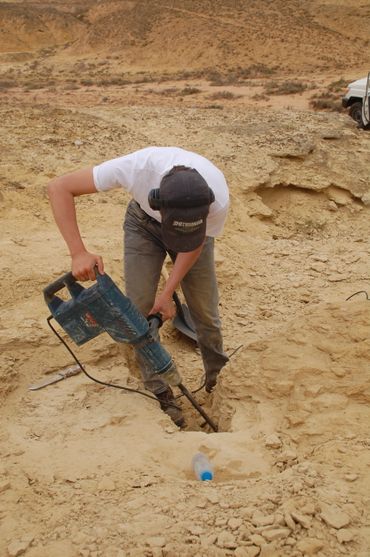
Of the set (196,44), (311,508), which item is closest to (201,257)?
(311,508)

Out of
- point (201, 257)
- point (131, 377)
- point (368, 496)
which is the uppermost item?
point (201, 257)

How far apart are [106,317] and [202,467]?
850mm

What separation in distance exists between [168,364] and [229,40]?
2249cm

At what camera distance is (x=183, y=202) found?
8.14 feet

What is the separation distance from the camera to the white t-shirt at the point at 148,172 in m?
2.79

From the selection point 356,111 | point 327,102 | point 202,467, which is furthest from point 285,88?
point 202,467

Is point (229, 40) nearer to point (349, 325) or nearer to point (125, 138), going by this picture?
point (125, 138)

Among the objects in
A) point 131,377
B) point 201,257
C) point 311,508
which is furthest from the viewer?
point 131,377

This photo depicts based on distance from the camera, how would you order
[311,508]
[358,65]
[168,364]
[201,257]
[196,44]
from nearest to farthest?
1. [311,508]
2. [168,364]
3. [201,257]
4. [358,65]
5. [196,44]

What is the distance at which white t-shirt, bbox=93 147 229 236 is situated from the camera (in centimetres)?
279

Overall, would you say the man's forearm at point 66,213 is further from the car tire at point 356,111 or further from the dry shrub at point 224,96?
the dry shrub at point 224,96

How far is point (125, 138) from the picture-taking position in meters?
6.79

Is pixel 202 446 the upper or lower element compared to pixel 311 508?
lower

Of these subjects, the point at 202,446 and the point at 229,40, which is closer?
the point at 202,446
